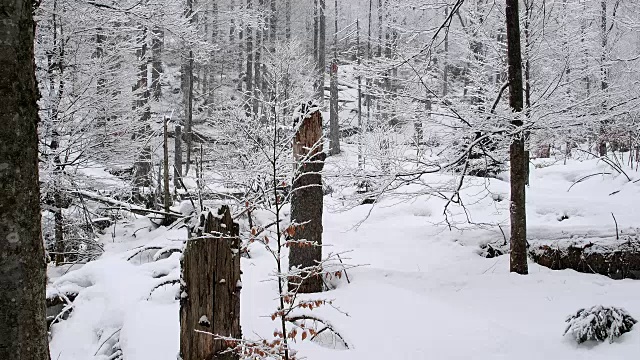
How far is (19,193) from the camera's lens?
4.55 feet

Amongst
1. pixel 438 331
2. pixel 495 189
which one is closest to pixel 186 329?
pixel 438 331

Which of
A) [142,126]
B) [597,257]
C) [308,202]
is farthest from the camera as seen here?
[142,126]

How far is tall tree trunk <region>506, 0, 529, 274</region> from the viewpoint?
5383mm

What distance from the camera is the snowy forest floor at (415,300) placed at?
3.62 m

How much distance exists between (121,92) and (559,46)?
8.65 m

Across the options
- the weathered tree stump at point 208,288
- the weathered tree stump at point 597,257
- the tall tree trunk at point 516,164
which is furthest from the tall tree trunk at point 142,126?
the weathered tree stump at point 597,257

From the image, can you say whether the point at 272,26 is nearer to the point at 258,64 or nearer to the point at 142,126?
the point at 258,64

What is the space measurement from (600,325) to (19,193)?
4.09 meters

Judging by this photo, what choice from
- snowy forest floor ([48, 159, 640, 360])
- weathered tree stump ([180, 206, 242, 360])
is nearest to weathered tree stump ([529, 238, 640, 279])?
snowy forest floor ([48, 159, 640, 360])

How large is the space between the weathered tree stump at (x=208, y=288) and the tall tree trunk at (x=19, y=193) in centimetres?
107

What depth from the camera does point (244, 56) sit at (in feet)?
92.4

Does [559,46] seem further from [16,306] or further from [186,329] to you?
[16,306]

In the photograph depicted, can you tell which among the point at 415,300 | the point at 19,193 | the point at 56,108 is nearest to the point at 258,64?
the point at 56,108

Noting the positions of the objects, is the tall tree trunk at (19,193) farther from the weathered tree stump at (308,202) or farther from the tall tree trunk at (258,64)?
the tall tree trunk at (258,64)
